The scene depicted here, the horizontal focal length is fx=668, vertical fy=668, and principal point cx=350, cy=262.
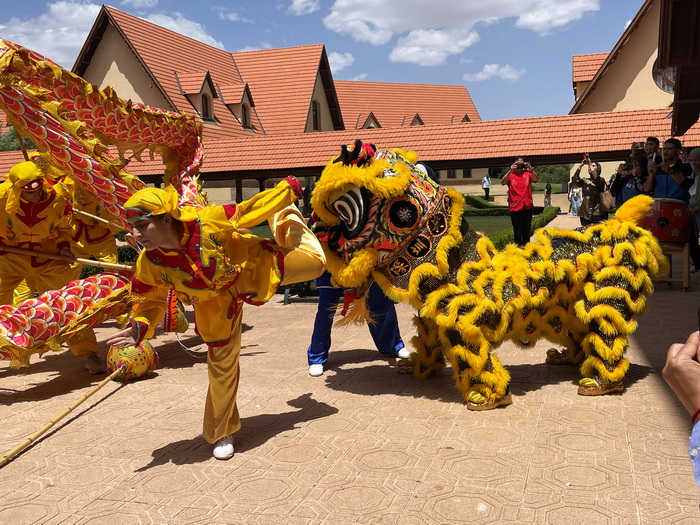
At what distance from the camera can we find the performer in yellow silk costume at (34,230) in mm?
6262

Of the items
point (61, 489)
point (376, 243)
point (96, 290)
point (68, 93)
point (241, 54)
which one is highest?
point (241, 54)

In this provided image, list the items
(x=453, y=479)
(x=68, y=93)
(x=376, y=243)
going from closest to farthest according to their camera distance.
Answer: (x=453, y=479), (x=376, y=243), (x=68, y=93)

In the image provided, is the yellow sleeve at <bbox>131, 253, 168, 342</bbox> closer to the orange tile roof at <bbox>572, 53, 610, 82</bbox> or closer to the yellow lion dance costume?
the yellow lion dance costume

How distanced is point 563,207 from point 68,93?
99.8ft

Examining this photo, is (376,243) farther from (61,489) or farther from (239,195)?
(239,195)

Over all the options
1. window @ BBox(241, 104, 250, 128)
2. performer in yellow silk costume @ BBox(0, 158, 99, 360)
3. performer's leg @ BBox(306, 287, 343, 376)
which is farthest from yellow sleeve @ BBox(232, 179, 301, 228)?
window @ BBox(241, 104, 250, 128)

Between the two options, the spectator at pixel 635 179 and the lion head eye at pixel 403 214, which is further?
the spectator at pixel 635 179

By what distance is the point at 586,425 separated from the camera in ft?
14.7

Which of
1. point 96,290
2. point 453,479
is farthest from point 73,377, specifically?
point 453,479

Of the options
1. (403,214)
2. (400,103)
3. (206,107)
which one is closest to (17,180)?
(403,214)

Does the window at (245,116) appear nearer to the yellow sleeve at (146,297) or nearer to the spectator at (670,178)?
the spectator at (670,178)

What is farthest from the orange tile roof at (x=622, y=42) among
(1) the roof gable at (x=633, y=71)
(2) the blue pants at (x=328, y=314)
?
(2) the blue pants at (x=328, y=314)

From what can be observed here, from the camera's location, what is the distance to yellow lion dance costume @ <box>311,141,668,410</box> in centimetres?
485

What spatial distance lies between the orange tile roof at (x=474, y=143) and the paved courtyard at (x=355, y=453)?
33.7ft
